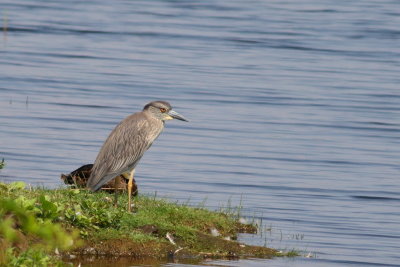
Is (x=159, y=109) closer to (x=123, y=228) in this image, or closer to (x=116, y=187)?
(x=116, y=187)

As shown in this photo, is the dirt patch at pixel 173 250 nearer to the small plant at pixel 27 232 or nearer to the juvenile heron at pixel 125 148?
the small plant at pixel 27 232

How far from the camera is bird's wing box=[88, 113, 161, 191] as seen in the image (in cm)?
1009

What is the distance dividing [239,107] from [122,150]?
1026 centimetres

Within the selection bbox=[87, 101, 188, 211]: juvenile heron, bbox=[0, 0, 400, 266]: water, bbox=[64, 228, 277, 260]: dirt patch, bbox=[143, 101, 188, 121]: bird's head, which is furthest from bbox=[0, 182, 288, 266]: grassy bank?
bbox=[143, 101, 188, 121]: bird's head

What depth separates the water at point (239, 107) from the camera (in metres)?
13.1

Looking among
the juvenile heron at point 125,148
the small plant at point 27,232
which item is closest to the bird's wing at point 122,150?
the juvenile heron at point 125,148

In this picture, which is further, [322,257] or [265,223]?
[265,223]

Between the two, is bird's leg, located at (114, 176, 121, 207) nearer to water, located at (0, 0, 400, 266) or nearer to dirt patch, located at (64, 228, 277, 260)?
dirt patch, located at (64, 228, 277, 260)

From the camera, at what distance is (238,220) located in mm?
10672

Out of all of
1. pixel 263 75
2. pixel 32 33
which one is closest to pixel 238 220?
pixel 263 75

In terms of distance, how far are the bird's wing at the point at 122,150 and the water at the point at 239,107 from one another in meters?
1.37

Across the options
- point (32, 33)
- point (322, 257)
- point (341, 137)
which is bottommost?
point (322, 257)

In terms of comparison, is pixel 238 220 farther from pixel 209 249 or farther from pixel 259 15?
pixel 259 15

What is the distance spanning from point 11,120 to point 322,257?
334 inches
